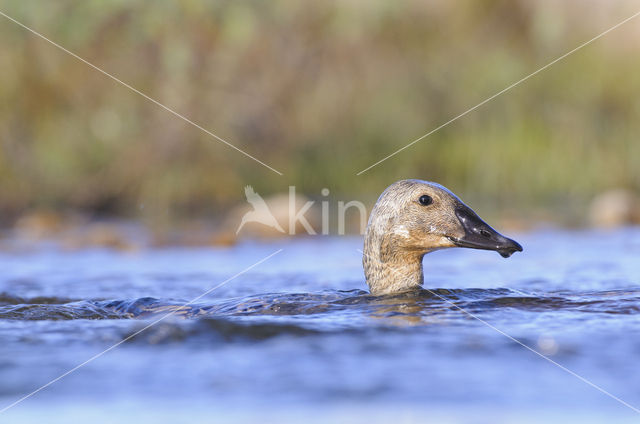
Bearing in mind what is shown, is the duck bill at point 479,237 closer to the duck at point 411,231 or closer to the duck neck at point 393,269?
the duck at point 411,231

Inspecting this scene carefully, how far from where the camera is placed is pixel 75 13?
11586 millimetres

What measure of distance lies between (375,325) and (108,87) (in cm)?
823

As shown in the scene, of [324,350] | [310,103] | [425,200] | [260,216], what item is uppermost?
[310,103]

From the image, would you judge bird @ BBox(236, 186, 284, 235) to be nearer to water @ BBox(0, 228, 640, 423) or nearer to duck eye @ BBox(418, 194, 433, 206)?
water @ BBox(0, 228, 640, 423)

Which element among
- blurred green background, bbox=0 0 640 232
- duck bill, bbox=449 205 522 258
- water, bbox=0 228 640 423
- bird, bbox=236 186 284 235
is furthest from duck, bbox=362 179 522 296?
blurred green background, bbox=0 0 640 232

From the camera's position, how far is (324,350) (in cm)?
402

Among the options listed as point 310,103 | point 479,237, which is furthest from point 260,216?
point 479,237

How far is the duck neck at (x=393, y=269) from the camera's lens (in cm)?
565

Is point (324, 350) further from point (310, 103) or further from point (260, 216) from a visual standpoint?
point (310, 103)

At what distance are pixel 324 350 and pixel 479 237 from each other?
68.0 inches

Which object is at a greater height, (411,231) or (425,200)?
(425,200)

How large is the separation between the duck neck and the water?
17 centimetres

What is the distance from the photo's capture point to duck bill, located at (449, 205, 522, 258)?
5273 millimetres

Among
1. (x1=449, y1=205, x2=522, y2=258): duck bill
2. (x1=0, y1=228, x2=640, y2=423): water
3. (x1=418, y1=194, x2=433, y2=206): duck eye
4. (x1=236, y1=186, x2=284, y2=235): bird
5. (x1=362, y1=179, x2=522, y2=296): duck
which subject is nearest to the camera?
(x1=0, y1=228, x2=640, y2=423): water
